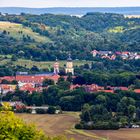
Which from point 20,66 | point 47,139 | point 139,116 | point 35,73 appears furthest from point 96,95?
point 47,139

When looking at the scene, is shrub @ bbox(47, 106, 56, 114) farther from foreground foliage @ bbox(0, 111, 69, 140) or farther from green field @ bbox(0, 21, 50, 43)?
green field @ bbox(0, 21, 50, 43)

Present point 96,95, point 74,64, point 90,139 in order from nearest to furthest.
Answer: point 90,139 < point 96,95 < point 74,64

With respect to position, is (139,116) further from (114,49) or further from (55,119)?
(114,49)

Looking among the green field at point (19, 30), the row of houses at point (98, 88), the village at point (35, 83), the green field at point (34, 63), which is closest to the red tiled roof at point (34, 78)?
the village at point (35, 83)

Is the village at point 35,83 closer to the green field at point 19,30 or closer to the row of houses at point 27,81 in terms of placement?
the row of houses at point 27,81

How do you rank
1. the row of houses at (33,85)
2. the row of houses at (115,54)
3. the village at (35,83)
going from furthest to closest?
1. the row of houses at (115,54)
2. the village at (35,83)
3. the row of houses at (33,85)

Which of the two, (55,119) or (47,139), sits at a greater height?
(47,139)
